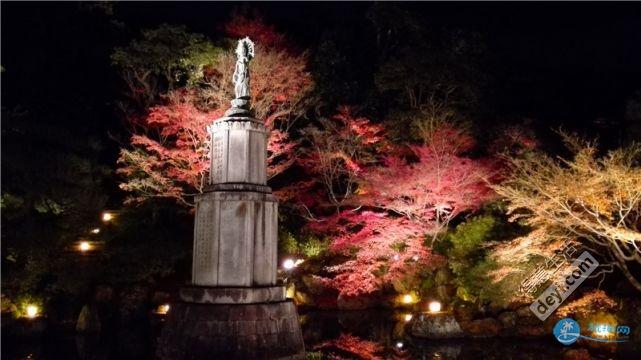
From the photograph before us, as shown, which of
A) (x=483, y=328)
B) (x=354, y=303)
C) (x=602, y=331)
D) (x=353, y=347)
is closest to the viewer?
(x=602, y=331)

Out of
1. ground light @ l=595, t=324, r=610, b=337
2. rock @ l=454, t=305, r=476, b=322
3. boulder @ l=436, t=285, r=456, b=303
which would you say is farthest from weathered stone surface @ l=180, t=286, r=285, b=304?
ground light @ l=595, t=324, r=610, b=337

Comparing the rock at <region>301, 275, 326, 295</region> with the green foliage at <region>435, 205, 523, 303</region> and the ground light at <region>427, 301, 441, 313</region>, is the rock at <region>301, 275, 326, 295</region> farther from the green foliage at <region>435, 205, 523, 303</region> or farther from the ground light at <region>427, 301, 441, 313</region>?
the ground light at <region>427, 301, 441, 313</region>

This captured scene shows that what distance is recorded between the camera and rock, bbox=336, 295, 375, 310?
1905cm

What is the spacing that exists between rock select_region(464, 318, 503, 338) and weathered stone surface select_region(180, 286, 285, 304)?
699cm

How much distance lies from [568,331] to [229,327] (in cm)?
895

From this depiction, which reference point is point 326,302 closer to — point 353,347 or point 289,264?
point 289,264

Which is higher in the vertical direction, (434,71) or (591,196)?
(434,71)

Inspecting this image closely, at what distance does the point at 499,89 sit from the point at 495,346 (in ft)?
40.5

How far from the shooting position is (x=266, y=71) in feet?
56.5

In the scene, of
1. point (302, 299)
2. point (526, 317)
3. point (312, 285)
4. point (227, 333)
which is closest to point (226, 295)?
point (227, 333)

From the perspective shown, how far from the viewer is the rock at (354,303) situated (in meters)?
19.0

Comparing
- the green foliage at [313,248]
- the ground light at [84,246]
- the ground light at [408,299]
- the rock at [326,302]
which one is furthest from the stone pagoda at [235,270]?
the ground light at [84,246]

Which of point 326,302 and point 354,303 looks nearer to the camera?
point 354,303

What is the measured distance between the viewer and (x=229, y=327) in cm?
905
